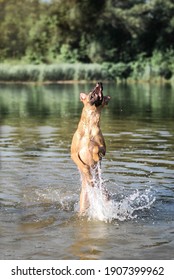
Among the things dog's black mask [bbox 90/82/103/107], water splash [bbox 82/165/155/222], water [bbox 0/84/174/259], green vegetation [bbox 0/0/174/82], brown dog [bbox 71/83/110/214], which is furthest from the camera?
green vegetation [bbox 0/0/174/82]

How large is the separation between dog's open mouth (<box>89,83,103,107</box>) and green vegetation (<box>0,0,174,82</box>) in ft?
164

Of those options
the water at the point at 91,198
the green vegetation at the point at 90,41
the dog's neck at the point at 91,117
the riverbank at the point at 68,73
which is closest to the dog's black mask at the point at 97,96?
the dog's neck at the point at 91,117

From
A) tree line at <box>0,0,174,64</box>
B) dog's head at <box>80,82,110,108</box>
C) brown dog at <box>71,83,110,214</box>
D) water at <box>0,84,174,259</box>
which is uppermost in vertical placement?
tree line at <box>0,0,174,64</box>

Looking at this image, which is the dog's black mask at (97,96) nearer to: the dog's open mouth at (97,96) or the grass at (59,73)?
the dog's open mouth at (97,96)

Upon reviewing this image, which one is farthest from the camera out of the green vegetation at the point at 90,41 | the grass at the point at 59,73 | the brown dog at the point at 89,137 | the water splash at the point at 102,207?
the green vegetation at the point at 90,41

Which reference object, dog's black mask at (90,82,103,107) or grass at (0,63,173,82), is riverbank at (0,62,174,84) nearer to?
grass at (0,63,173,82)

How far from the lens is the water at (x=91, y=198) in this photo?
272 inches

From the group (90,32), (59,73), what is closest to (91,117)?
(59,73)

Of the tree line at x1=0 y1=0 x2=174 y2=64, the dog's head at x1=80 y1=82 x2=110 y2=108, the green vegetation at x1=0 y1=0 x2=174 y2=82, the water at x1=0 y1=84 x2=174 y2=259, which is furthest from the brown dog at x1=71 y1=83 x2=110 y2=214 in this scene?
the tree line at x1=0 y1=0 x2=174 y2=64

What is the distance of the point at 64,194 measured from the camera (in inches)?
385

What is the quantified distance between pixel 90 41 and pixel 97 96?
6177 centimetres

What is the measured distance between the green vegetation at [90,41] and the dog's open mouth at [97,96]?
164 ft

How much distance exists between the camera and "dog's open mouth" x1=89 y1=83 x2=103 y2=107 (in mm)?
7898
